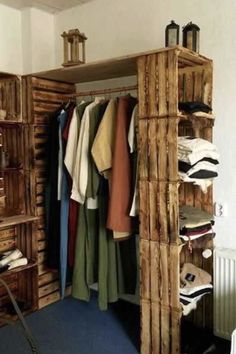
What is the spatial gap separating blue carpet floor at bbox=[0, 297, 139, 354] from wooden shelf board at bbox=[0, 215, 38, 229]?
0.80 metres

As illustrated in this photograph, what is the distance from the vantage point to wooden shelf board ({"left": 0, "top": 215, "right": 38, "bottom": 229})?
2.73m

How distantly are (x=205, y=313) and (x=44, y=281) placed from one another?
1371mm

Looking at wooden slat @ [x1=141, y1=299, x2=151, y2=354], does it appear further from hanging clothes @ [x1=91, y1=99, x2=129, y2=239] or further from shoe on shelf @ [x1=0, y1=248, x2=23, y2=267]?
shoe on shelf @ [x1=0, y1=248, x2=23, y2=267]

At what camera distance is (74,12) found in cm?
323

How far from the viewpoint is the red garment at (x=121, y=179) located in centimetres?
234

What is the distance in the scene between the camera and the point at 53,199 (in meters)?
2.87

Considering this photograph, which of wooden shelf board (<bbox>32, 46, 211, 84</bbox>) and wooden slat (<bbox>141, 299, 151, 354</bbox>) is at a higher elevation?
wooden shelf board (<bbox>32, 46, 211, 84</bbox>)

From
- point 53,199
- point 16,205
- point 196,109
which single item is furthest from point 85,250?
point 196,109

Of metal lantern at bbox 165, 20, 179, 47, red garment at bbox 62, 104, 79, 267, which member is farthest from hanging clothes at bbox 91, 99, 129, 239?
metal lantern at bbox 165, 20, 179, 47

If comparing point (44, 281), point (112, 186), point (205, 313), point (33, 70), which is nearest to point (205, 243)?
point (205, 313)

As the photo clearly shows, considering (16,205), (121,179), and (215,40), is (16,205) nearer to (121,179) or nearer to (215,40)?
Result: (121,179)

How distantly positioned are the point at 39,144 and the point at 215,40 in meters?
1.57

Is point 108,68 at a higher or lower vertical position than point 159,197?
higher

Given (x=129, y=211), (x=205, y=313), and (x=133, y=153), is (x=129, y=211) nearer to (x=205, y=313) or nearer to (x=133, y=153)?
(x=133, y=153)
